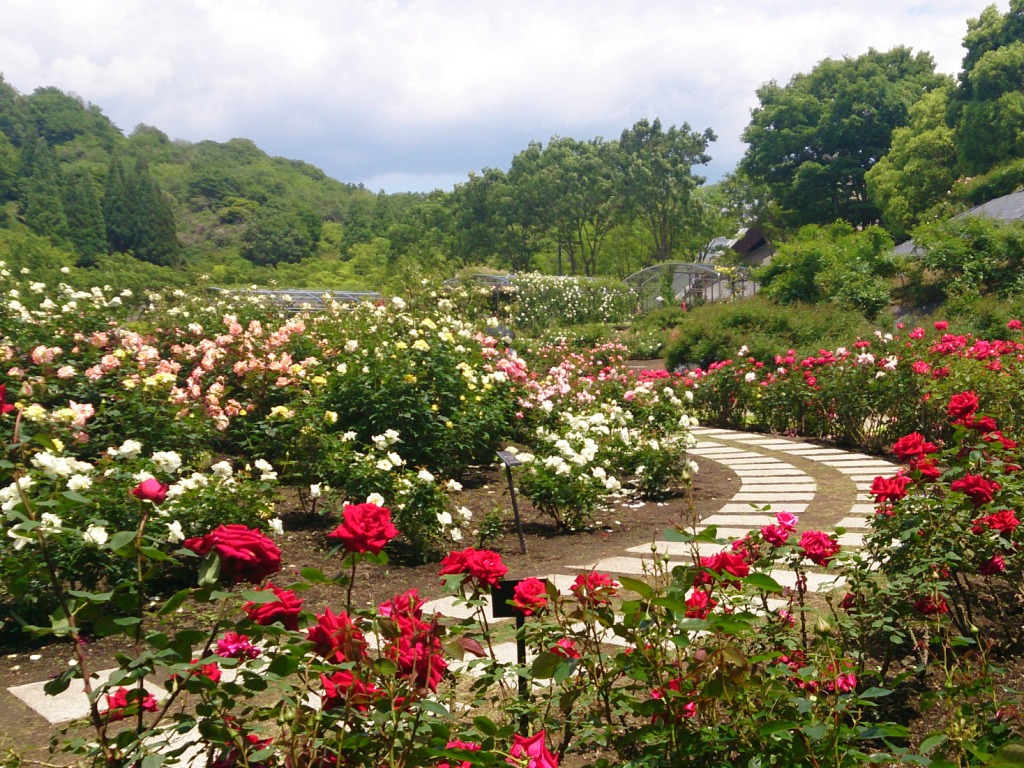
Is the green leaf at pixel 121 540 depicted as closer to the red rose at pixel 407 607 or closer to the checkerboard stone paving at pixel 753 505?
the red rose at pixel 407 607

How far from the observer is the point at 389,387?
509 centimetres

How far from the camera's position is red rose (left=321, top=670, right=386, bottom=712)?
1.17 m

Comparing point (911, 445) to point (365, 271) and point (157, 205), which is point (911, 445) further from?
point (157, 205)

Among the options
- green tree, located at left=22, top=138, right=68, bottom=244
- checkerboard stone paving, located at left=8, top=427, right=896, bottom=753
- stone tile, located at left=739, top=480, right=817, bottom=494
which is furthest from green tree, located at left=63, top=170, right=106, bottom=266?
stone tile, located at left=739, top=480, right=817, bottom=494

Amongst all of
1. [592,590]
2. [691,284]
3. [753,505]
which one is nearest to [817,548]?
[753,505]

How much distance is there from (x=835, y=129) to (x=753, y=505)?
34.5 m

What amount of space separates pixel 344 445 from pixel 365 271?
3781 cm

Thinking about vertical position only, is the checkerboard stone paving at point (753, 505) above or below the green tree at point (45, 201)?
below

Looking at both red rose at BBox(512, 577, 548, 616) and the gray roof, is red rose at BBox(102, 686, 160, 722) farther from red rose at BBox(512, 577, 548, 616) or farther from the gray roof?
the gray roof

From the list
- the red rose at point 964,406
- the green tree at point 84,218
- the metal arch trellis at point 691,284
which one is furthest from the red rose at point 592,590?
the green tree at point 84,218

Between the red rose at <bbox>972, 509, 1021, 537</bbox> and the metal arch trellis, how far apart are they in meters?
21.9

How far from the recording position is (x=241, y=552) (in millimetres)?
1093

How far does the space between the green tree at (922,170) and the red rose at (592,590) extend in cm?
2860

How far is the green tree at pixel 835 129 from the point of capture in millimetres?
31969
